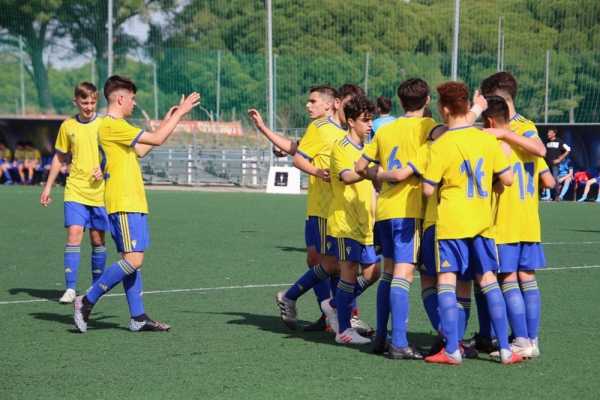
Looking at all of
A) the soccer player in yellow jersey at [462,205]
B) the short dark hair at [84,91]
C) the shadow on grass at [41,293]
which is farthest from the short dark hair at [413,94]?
the shadow on grass at [41,293]

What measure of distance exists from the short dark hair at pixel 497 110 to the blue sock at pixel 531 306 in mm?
1128

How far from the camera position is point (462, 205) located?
5.81m

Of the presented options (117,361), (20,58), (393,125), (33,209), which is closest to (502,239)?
(393,125)

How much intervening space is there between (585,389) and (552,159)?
1831cm

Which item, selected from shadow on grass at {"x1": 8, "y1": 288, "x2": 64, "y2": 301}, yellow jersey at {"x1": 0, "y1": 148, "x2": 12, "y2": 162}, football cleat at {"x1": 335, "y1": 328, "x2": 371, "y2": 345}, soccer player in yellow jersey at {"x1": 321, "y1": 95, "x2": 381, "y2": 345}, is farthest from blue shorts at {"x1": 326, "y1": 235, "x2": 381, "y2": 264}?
yellow jersey at {"x1": 0, "y1": 148, "x2": 12, "y2": 162}

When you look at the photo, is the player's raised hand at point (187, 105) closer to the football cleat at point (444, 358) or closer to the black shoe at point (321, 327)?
the black shoe at point (321, 327)

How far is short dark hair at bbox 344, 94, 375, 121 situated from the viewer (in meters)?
6.51

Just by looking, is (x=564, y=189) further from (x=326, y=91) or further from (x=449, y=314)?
(x=449, y=314)

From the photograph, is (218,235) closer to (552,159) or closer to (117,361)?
(117,361)

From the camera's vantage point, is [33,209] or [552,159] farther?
[552,159]

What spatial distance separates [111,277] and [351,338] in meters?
1.96

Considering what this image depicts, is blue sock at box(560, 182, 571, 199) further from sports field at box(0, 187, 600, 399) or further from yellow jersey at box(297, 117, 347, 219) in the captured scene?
yellow jersey at box(297, 117, 347, 219)

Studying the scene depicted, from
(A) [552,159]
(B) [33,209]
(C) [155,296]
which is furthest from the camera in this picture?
(A) [552,159]

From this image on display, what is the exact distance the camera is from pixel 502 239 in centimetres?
612
